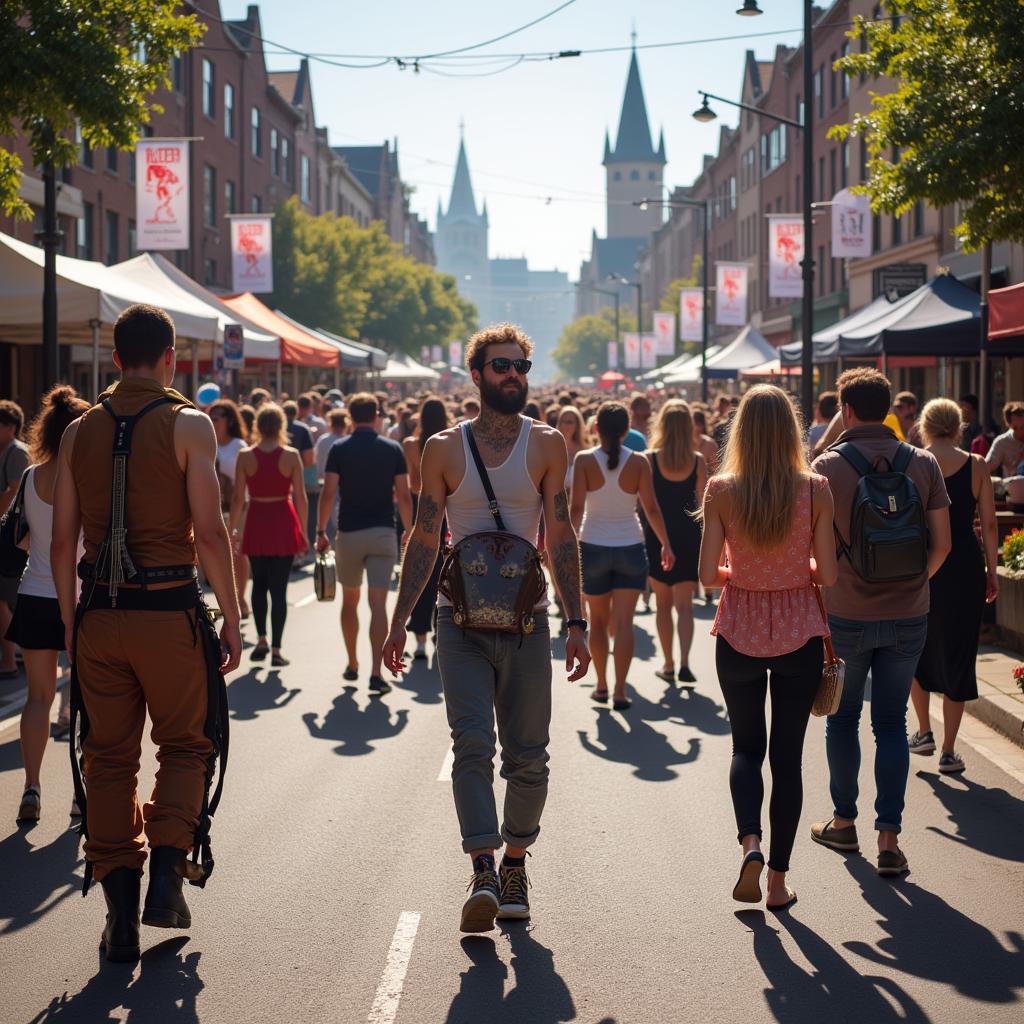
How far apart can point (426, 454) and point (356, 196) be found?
Answer: 75723 millimetres

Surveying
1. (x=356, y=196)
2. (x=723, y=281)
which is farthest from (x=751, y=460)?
(x=356, y=196)

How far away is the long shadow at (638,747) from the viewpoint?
7980 mm

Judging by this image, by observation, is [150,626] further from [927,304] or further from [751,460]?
[927,304]

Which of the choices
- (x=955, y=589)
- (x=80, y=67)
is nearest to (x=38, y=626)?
(x=955, y=589)

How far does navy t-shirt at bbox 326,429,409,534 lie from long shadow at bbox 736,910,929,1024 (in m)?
6.11

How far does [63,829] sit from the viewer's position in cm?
672

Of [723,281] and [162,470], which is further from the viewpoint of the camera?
[723,281]

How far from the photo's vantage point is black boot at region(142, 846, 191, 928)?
493 centimetres

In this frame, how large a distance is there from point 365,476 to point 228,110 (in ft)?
127

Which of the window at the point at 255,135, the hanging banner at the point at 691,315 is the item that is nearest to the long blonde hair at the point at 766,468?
the hanging banner at the point at 691,315

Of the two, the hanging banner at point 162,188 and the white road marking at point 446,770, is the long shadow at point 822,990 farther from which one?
the hanging banner at point 162,188

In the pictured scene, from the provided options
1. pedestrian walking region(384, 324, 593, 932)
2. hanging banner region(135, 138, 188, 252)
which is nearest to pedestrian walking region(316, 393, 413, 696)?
pedestrian walking region(384, 324, 593, 932)

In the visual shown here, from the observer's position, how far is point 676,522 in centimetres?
1144

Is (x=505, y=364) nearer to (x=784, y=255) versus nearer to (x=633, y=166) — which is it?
(x=784, y=255)
